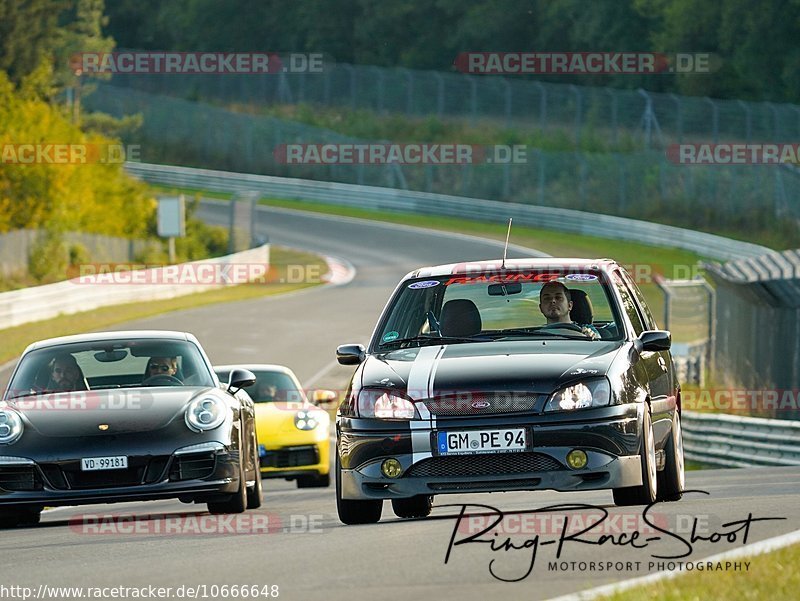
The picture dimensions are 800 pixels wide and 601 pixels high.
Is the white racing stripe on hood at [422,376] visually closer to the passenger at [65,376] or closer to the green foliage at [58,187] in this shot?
the passenger at [65,376]

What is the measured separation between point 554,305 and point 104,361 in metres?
3.59

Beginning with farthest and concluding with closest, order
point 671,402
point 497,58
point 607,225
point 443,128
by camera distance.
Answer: point 497,58, point 443,128, point 607,225, point 671,402

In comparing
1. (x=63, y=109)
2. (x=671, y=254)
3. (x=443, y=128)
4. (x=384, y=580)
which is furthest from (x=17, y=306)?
(x=443, y=128)

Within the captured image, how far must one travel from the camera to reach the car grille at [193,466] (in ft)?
34.9

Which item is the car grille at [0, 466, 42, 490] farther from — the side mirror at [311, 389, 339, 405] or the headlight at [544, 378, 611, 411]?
the side mirror at [311, 389, 339, 405]

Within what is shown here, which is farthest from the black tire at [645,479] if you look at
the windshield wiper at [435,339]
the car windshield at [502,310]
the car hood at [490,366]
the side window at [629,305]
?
the windshield wiper at [435,339]

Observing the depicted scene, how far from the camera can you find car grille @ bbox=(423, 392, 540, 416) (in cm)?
867

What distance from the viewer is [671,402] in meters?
10.1

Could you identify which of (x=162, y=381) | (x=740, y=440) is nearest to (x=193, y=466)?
(x=162, y=381)

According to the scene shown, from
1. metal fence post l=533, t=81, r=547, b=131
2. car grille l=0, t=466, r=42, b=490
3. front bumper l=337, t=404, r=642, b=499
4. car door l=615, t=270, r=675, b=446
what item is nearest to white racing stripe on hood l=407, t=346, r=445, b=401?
front bumper l=337, t=404, r=642, b=499

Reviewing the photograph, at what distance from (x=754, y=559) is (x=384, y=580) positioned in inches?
62.6

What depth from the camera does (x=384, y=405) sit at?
29.0ft

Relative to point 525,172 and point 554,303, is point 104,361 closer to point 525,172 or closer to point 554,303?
point 554,303

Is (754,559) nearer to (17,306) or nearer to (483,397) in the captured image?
(483,397)
